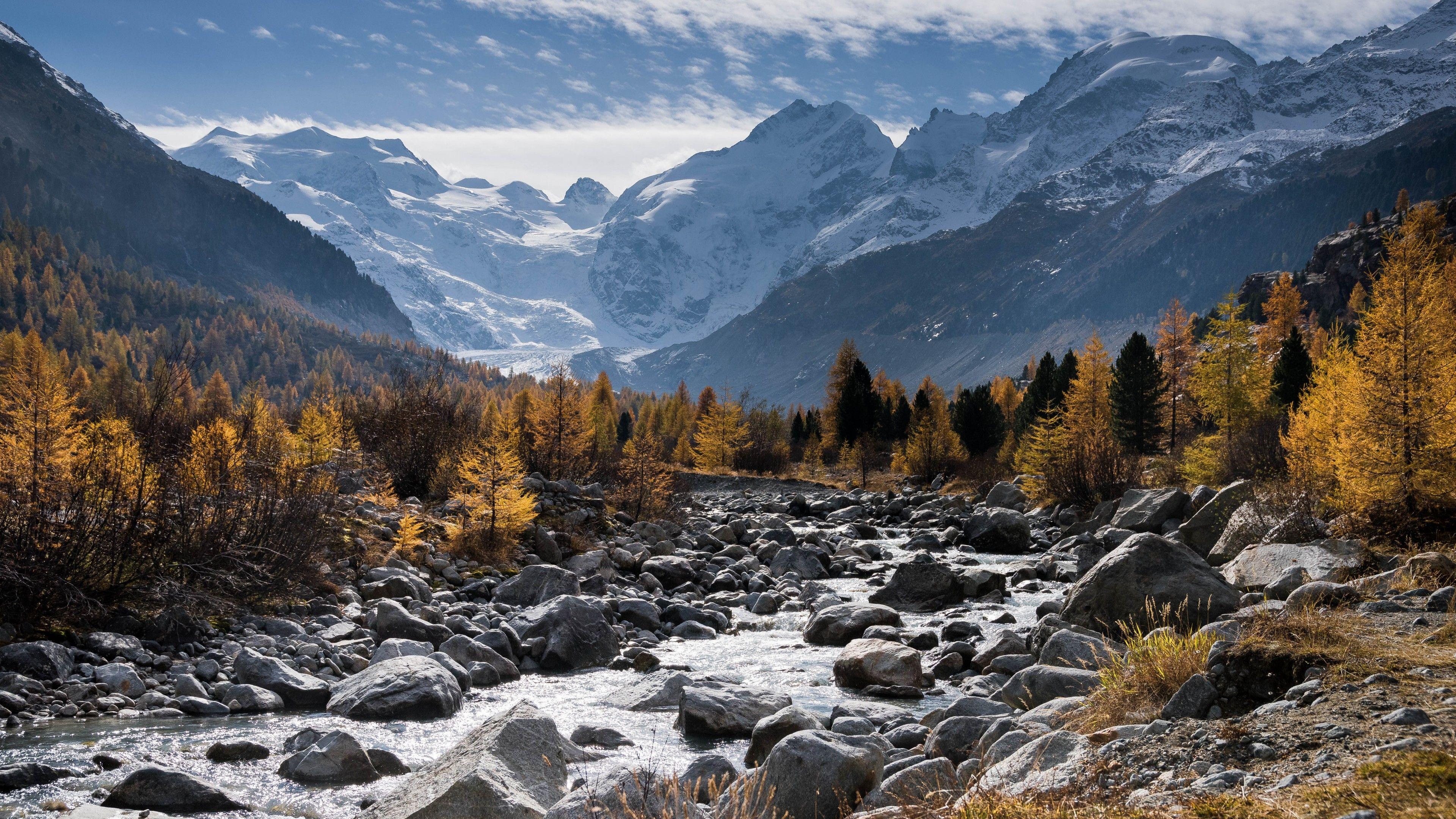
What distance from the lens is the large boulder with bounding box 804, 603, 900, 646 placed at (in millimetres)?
16516

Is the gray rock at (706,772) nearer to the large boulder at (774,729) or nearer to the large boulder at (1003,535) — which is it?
the large boulder at (774,729)

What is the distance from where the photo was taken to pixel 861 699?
12594 mm

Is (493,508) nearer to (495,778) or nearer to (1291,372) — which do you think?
(495,778)

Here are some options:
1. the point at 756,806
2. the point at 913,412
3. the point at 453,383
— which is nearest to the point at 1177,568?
the point at 756,806

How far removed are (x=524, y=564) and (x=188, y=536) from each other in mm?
8800

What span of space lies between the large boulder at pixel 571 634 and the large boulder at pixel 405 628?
52.6 inches

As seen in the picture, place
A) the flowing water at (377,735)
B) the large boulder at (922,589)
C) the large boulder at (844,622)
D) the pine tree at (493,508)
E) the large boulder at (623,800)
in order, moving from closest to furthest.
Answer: the large boulder at (623,800) < the flowing water at (377,735) < the large boulder at (844,622) < the large boulder at (922,589) < the pine tree at (493,508)

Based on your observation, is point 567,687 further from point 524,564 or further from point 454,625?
point 524,564

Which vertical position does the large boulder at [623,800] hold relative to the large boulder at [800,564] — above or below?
above

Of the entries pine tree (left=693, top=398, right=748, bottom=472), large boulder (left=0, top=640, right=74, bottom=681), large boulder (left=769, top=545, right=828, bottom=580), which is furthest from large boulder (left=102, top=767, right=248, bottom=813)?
pine tree (left=693, top=398, right=748, bottom=472)

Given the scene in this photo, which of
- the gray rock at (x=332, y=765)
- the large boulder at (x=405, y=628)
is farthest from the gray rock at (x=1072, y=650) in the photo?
the large boulder at (x=405, y=628)

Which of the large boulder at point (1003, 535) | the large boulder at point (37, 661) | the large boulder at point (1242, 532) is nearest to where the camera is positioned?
the large boulder at point (37, 661)

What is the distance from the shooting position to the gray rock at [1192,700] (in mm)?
6469

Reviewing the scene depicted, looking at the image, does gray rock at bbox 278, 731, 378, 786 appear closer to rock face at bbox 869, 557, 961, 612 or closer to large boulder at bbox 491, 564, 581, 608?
large boulder at bbox 491, 564, 581, 608
